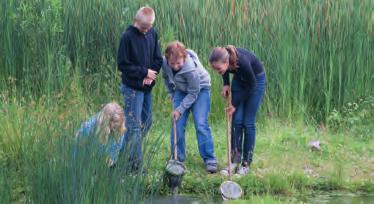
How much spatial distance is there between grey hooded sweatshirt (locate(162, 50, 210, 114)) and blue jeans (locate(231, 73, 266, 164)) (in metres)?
0.36

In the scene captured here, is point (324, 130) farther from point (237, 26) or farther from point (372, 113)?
point (237, 26)

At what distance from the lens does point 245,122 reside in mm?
8477

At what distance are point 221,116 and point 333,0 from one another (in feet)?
7.48

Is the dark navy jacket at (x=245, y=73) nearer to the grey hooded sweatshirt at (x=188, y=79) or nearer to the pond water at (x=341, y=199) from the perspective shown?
the grey hooded sweatshirt at (x=188, y=79)

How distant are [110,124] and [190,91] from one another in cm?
172

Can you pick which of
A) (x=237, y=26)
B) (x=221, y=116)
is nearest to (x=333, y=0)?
(x=237, y=26)

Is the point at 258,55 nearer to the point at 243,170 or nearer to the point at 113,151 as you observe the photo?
the point at 243,170

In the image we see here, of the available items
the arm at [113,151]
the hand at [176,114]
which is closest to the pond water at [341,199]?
the hand at [176,114]

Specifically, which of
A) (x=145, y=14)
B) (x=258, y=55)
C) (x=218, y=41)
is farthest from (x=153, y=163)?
(x=218, y=41)

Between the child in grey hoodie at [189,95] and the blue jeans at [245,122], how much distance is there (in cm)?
27

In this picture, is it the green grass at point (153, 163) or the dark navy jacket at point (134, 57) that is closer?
the green grass at point (153, 163)

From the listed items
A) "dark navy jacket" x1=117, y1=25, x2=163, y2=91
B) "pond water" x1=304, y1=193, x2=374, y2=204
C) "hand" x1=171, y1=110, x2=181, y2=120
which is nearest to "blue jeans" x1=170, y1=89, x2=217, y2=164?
"hand" x1=171, y1=110, x2=181, y2=120

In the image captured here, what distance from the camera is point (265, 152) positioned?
939 centimetres

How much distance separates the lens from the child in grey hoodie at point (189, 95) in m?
8.38
